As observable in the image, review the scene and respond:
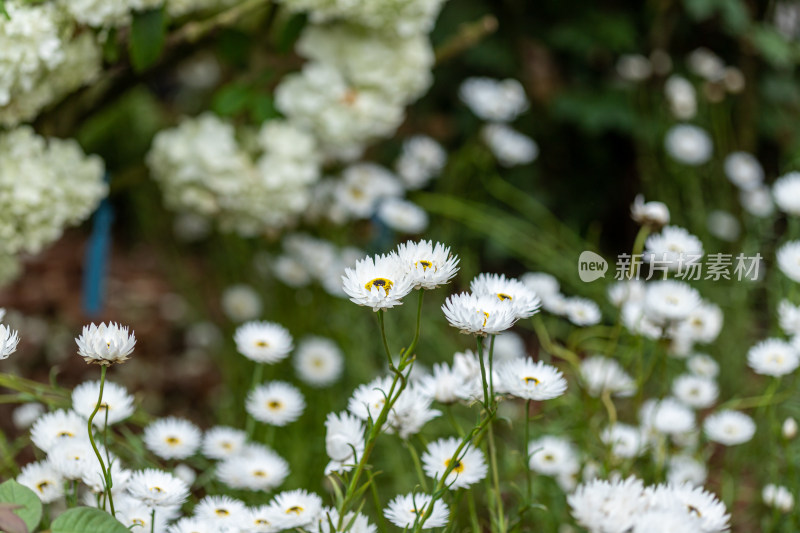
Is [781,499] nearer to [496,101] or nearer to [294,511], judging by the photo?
[294,511]

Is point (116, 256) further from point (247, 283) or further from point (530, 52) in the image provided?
point (530, 52)

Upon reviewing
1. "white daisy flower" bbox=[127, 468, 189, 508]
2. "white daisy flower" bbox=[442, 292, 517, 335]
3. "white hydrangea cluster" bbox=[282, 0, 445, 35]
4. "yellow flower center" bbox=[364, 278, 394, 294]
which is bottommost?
"white daisy flower" bbox=[127, 468, 189, 508]

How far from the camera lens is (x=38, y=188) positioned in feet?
3.25

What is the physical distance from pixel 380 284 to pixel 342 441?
159 millimetres

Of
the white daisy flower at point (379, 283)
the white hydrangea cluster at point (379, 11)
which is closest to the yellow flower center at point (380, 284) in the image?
the white daisy flower at point (379, 283)

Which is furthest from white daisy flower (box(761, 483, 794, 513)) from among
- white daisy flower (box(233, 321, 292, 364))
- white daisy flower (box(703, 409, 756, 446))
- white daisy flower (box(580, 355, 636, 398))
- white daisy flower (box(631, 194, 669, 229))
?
white daisy flower (box(233, 321, 292, 364))

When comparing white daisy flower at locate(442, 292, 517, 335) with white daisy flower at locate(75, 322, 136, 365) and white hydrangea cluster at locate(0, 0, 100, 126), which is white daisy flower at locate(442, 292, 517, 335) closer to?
white daisy flower at locate(75, 322, 136, 365)

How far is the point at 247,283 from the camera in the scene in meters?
1.72

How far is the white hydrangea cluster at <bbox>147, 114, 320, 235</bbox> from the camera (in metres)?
1.23

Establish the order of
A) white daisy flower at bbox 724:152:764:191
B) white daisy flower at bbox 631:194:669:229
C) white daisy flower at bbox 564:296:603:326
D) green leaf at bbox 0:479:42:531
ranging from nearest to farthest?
green leaf at bbox 0:479:42:531 → white daisy flower at bbox 631:194:669:229 → white daisy flower at bbox 564:296:603:326 → white daisy flower at bbox 724:152:764:191

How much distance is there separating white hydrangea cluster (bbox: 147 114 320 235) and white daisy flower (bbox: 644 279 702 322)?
1.97 ft

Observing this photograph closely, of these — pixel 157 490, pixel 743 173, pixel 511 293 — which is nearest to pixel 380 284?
pixel 511 293

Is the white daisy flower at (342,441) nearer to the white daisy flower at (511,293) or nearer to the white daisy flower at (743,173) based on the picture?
the white daisy flower at (511,293)

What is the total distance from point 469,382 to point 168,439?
1.01ft
